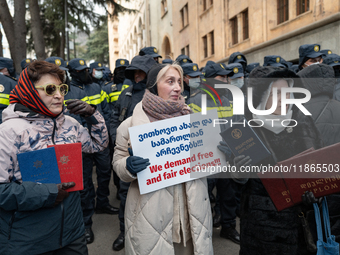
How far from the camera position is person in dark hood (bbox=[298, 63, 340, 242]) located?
2.31 metres

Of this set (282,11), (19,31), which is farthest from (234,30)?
(19,31)

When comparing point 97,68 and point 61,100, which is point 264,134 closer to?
point 61,100

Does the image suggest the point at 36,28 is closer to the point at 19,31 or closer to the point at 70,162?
the point at 19,31

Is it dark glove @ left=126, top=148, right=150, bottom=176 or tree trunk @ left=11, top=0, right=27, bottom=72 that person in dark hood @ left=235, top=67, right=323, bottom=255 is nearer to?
dark glove @ left=126, top=148, right=150, bottom=176

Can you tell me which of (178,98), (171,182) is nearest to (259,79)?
(178,98)

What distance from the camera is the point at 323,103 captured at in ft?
7.83

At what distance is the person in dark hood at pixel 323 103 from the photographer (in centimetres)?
231

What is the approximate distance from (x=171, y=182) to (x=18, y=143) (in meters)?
1.10

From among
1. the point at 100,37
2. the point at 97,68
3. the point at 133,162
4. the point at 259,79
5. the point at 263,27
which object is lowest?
the point at 133,162

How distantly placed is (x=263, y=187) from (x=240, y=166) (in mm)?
266

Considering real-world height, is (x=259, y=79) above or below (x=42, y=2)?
below

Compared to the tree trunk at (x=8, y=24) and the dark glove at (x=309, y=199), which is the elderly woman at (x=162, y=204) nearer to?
the dark glove at (x=309, y=199)

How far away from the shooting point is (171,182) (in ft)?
7.00

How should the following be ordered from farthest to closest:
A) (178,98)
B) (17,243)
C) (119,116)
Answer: (119,116)
(178,98)
(17,243)
